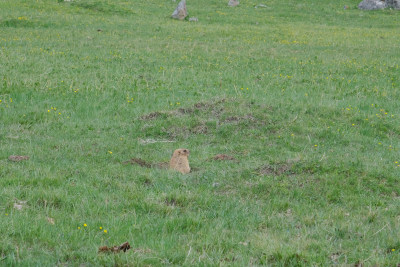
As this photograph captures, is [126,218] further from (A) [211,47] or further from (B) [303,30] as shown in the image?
(B) [303,30]

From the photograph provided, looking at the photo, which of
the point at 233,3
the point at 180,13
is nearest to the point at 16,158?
the point at 180,13

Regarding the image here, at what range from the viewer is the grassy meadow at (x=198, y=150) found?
4.84 m

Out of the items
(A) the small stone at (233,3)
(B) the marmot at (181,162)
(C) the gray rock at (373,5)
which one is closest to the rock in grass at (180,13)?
(A) the small stone at (233,3)

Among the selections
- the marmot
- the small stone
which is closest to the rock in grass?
the small stone

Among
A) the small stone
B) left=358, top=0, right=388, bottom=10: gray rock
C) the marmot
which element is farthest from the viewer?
left=358, top=0, right=388, bottom=10: gray rock

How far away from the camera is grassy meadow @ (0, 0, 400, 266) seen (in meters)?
4.84

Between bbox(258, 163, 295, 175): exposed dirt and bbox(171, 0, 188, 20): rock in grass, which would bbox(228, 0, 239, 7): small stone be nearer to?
bbox(171, 0, 188, 20): rock in grass

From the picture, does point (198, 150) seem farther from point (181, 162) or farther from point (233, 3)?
point (233, 3)

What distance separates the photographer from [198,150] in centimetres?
885

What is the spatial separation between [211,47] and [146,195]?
48.2 feet

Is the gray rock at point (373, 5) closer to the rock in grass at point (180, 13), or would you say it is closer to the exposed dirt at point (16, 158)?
the rock in grass at point (180, 13)

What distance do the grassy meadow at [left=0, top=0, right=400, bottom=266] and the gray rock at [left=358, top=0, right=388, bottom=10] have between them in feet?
48.5

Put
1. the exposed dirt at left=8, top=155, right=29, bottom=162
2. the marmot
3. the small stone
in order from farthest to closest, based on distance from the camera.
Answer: the small stone
the exposed dirt at left=8, top=155, right=29, bottom=162
the marmot

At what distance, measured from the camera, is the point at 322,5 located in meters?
35.8
